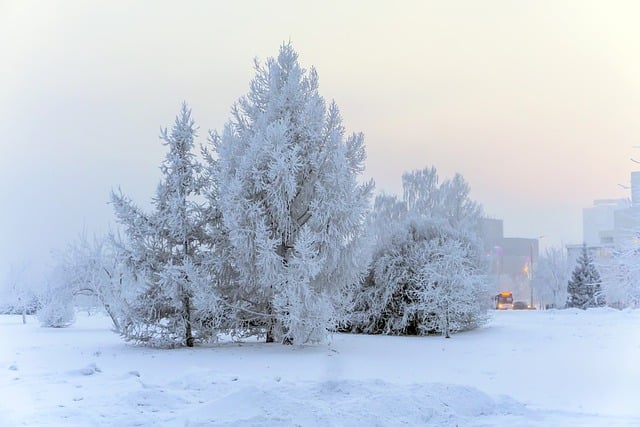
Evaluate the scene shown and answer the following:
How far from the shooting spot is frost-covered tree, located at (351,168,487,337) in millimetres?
24406

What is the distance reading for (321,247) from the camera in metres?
18.2

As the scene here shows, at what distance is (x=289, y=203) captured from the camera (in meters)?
18.4

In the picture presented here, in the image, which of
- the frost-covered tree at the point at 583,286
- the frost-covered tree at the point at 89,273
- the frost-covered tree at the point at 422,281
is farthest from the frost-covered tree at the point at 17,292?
the frost-covered tree at the point at 583,286

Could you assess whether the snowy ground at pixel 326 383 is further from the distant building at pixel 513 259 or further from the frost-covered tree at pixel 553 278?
the distant building at pixel 513 259

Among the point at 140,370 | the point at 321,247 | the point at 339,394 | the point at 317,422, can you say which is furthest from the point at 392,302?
the point at 317,422

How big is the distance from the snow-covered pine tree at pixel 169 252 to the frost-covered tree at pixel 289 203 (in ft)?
3.28

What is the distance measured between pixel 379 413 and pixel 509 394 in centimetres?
356

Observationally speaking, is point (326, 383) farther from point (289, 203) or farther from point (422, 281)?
point (422, 281)

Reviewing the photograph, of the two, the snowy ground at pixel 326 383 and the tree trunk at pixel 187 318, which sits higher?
the tree trunk at pixel 187 318

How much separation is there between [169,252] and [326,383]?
33.2 ft

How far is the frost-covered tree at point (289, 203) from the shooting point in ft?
57.6

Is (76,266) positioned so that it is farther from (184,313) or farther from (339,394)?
(339,394)

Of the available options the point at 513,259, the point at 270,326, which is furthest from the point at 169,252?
the point at 513,259

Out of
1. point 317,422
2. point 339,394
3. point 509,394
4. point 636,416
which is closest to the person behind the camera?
point 317,422
